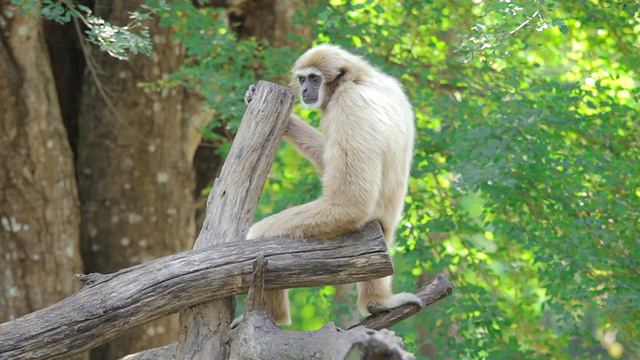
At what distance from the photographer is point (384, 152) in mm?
3996

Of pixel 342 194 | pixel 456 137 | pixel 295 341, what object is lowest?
pixel 456 137

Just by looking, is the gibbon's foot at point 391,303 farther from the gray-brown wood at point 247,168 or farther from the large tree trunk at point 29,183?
the large tree trunk at point 29,183

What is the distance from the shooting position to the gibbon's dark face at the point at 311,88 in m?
4.39

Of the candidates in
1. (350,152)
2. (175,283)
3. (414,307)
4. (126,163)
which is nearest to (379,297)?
(414,307)

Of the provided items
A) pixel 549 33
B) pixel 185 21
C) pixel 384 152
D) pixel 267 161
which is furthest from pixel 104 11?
pixel 549 33

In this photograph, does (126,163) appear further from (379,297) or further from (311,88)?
(379,297)

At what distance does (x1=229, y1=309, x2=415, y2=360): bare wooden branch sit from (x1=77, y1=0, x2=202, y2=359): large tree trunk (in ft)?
11.6

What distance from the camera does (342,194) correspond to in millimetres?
3822

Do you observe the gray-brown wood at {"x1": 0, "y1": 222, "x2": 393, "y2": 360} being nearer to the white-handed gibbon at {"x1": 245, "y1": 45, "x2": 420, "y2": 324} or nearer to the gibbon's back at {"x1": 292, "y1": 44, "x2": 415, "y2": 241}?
the white-handed gibbon at {"x1": 245, "y1": 45, "x2": 420, "y2": 324}

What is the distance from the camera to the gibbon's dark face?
4391 millimetres

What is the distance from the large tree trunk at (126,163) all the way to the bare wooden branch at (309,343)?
3543 millimetres

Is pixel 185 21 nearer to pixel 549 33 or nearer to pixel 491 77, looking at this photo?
pixel 491 77

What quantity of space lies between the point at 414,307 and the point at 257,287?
1.03m

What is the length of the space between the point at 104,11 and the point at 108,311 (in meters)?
4.36
